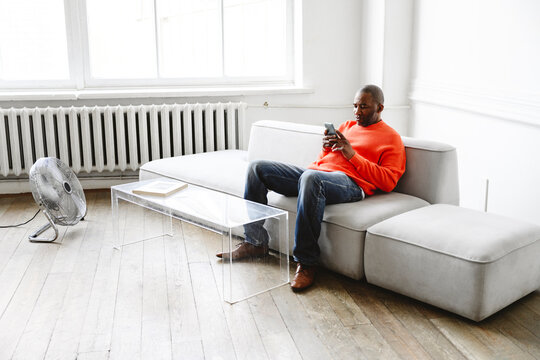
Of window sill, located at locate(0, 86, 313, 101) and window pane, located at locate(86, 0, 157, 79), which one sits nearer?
window sill, located at locate(0, 86, 313, 101)

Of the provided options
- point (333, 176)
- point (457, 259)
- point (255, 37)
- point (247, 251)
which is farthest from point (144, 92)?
point (457, 259)

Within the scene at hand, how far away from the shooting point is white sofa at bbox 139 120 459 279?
9.23ft

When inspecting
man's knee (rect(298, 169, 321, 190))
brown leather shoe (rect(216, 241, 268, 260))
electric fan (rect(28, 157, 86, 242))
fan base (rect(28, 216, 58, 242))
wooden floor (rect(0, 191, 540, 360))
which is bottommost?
wooden floor (rect(0, 191, 540, 360))

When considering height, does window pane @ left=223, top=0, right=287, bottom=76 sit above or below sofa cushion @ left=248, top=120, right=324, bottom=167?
above

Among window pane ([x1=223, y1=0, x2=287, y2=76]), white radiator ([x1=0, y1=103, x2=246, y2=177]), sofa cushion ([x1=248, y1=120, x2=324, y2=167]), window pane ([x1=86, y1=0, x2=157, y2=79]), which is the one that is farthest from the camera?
window pane ([x1=223, y1=0, x2=287, y2=76])

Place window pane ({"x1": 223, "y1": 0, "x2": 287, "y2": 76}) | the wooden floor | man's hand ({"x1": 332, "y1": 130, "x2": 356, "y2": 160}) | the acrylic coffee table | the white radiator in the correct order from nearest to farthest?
the wooden floor → the acrylic coffee table → man's hand ({"x1": 332, "y1": 130, "x2": 356, "y2": 160}) → the white radiator → window pane ({"x1": 223, "y1": 0, "x2": 287, "y2": 76})

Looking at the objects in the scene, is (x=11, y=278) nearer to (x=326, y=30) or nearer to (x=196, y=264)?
(x=196, y=264)

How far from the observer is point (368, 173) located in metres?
2.98

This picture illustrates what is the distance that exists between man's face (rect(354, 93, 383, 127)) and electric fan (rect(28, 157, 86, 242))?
1.71m

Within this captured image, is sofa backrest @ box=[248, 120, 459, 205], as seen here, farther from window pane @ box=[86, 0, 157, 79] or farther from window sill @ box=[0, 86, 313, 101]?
window pane @ box=[86, 0, 157, 79]

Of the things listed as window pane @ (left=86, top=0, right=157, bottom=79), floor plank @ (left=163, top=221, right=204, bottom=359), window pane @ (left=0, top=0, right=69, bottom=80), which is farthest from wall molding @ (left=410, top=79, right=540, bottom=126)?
window pane @ (left=0, top=0, right=69, bottom=80)

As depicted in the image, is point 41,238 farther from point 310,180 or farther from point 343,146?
point 343,146

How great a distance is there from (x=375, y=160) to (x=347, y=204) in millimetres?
293

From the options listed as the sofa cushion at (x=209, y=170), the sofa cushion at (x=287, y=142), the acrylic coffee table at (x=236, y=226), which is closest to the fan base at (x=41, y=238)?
the acrylic coffee table at (x=236, y=226)
